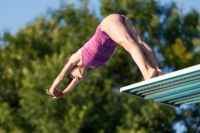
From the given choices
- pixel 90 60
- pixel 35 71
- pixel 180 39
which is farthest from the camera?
pixel 180 39

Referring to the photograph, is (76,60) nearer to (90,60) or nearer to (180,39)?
(90,60)

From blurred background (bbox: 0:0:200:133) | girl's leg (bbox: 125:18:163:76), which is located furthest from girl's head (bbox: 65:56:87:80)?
blurred background (bbox: 0:0:200:133)

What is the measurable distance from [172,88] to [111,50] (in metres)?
0.81

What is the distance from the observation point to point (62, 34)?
77.0 feet

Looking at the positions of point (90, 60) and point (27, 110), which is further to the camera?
point (27, 110)

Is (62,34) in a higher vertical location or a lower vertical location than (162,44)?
higher

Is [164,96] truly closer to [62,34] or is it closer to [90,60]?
[90,60]

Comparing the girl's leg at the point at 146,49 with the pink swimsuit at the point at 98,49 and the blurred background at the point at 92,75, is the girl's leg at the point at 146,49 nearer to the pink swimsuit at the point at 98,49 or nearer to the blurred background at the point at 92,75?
the pink swimsuit at the point at 98,49

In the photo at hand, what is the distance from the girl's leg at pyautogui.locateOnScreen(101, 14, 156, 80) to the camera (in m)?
6.98

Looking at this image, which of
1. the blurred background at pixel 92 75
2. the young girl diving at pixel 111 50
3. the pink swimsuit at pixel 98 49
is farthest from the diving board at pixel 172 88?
the blurred background at pixel 92 75

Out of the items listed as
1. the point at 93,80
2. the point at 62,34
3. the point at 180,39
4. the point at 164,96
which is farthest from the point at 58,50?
the point at 164,96

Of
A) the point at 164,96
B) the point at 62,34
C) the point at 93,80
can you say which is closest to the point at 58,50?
the point at 62,34

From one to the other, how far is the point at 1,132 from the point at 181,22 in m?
7.91

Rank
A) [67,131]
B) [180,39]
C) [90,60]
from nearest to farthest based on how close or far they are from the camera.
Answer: [90,60]
[67,131]
[180,39]
